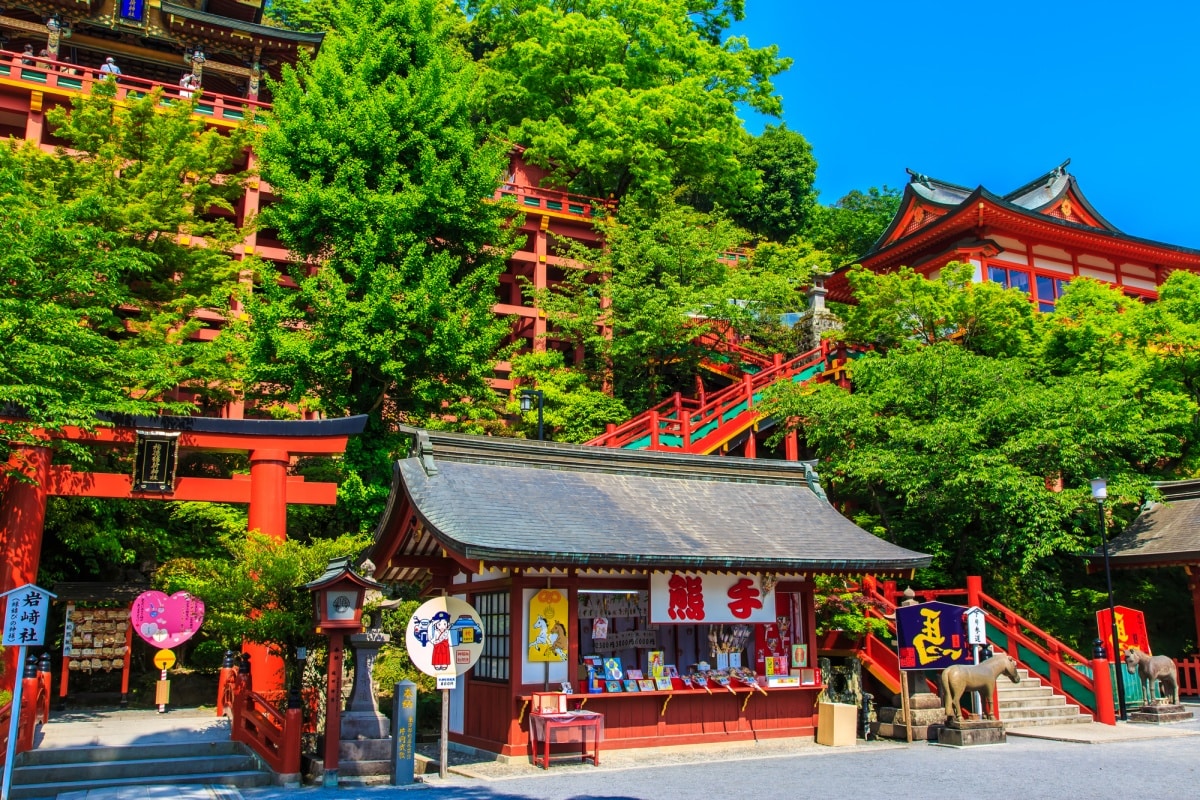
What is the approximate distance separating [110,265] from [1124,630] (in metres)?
21.1

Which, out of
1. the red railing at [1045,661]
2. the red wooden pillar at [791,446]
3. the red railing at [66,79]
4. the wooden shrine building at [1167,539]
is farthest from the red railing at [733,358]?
the red railing at [66,79]

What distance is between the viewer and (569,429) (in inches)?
1005

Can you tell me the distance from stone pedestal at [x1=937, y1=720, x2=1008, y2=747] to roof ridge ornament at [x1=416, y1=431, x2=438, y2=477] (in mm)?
8923

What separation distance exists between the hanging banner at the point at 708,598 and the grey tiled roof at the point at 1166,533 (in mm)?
10689

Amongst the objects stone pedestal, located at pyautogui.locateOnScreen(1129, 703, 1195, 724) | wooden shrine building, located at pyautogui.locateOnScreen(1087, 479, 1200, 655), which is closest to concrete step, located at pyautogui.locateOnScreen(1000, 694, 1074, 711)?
stone pedestal, located at pyautogui.locateOnScreen(1129, 703, 1195, 724)

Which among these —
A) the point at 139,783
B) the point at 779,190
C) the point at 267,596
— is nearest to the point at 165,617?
the point at 267,596

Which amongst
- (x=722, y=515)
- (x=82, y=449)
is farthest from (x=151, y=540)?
(x=722, y=515)

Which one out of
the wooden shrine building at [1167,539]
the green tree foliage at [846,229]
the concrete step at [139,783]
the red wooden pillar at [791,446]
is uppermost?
the green tree foliage at [846,229]

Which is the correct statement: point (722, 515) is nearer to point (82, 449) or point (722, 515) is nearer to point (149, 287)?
point (82, 449)

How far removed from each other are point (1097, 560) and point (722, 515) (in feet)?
39.2

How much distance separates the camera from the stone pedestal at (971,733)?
14320 mm

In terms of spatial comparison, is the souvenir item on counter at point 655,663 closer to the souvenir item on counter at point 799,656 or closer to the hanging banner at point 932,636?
the souvenir item on counter at point 799,656

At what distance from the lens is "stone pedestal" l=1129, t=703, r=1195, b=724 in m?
17.0

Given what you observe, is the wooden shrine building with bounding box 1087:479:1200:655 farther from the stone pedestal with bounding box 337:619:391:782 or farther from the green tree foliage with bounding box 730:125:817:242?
the green tree foliage with bounding box 730:125:817:242
